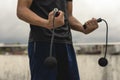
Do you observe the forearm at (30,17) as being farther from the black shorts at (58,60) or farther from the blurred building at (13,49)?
the blurred building at (13,49)

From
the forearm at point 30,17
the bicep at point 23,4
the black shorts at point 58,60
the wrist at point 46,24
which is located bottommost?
the black shorts at point 58,60

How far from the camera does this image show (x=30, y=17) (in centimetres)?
206

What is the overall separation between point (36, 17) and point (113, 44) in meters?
2.30

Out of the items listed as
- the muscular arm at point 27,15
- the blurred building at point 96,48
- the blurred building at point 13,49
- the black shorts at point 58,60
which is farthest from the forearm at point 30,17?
the blurred building at point 13,49

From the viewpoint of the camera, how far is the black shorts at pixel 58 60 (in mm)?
2150

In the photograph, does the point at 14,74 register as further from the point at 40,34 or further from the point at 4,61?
the point at 40,34

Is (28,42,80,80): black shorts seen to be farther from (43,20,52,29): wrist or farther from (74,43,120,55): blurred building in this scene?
(74,43,120,55): blurred building

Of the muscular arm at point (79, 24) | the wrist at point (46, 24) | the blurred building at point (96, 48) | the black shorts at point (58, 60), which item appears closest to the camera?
the wrist at point (46, 24)

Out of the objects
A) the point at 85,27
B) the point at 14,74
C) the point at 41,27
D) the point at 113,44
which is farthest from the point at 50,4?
the point at 14,74

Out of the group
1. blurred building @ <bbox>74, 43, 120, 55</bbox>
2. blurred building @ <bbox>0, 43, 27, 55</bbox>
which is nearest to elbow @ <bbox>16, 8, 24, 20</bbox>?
blurred building @ <bbox>74, 43, 120, 55</bbox>

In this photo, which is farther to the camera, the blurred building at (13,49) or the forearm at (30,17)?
the blurred building at (13,49)

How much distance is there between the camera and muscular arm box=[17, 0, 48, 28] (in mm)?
2045

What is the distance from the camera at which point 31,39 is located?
7.22 ft

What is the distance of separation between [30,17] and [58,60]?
0.29 m
